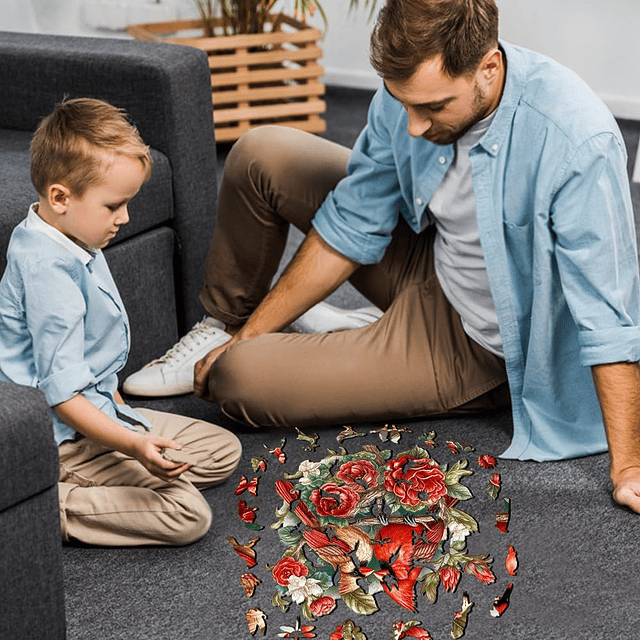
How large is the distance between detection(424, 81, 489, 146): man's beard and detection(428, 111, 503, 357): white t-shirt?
34 millimetres

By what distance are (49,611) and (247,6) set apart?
7.44 feet

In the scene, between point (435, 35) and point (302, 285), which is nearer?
point (435, 35)

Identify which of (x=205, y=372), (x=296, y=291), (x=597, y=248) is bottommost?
(x=205, y=372)

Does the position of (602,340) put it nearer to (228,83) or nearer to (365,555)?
(365,555)

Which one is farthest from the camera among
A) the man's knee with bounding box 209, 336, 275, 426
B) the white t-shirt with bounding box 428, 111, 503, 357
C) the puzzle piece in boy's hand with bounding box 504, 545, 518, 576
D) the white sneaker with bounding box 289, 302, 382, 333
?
the white sneaker with bounding box 289, 302, 382, 333

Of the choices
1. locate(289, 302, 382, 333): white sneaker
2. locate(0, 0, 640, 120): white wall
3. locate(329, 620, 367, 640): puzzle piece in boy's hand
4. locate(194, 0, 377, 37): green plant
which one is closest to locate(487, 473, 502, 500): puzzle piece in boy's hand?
locate(329, 620, 367, 640): puzzle piece in boy's hand

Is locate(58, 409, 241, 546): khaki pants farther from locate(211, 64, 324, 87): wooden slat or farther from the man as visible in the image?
locate(211, 64, 324, 87): wooden slat

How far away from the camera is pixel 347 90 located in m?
3.73

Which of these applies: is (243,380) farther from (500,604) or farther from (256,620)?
(500,604)

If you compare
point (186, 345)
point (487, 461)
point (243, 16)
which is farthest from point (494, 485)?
point (243, 16)

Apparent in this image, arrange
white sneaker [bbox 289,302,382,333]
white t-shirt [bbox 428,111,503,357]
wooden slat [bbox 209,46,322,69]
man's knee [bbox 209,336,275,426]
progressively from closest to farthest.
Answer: white t-shirt [bbox 428,111,503,357]
man's knee [bbox 209,336,275,426]
white sneaker [bbox 289,302,382,333]
wooden slat [bbox 209,46,322,69]

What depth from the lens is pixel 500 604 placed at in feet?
4.25

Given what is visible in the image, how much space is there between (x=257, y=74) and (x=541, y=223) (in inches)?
70.7

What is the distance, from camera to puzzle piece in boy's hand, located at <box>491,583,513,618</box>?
1.28 metres
